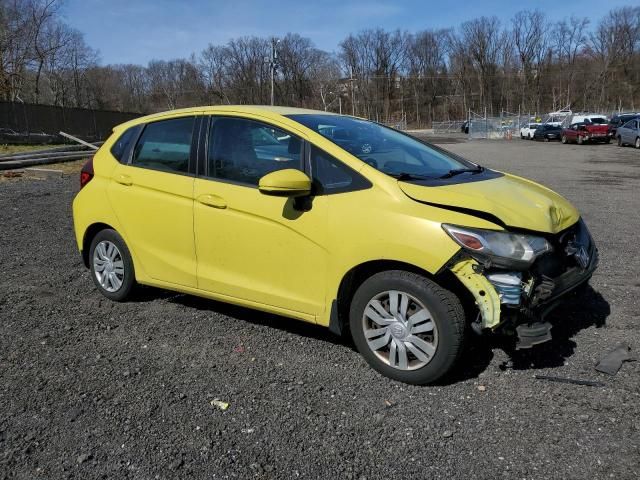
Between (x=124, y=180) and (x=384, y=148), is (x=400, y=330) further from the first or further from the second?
(x=124, y=180)

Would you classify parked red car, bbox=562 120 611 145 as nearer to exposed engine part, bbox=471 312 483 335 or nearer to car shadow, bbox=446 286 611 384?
car shadow, bbox=446 286 611 384

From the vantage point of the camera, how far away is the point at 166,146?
4605 millimetres

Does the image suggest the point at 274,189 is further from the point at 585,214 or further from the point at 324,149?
the point at 585,214

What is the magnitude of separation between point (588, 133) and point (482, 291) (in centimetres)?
3860

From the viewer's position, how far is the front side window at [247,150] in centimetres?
393

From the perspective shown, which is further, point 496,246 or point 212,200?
point 212,200

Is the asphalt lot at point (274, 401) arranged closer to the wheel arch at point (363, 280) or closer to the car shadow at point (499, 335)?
the car shadow at point (499, 335)

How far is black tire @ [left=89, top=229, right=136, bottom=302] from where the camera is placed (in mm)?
4855

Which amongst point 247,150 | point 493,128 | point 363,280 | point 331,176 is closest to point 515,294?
point 363,280

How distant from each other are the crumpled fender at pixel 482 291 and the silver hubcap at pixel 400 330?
0.97 ft

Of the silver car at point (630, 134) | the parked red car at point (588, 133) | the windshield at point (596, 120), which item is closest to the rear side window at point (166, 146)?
the silver car at point (630, 134)

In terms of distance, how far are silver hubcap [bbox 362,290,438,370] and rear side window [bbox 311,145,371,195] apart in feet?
2.35

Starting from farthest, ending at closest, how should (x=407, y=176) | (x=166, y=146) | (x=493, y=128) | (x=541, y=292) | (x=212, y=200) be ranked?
1. (x=493, y=128)
2. (x=166, y=146)
3. (x=212, y=200)
4. (x=407, y=176)
5. (x=541, y=292)

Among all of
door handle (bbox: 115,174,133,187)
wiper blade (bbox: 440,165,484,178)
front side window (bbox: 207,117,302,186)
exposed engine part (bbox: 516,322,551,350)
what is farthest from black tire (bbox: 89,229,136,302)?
exposed engine part (bbox: 516,322,551,350)
